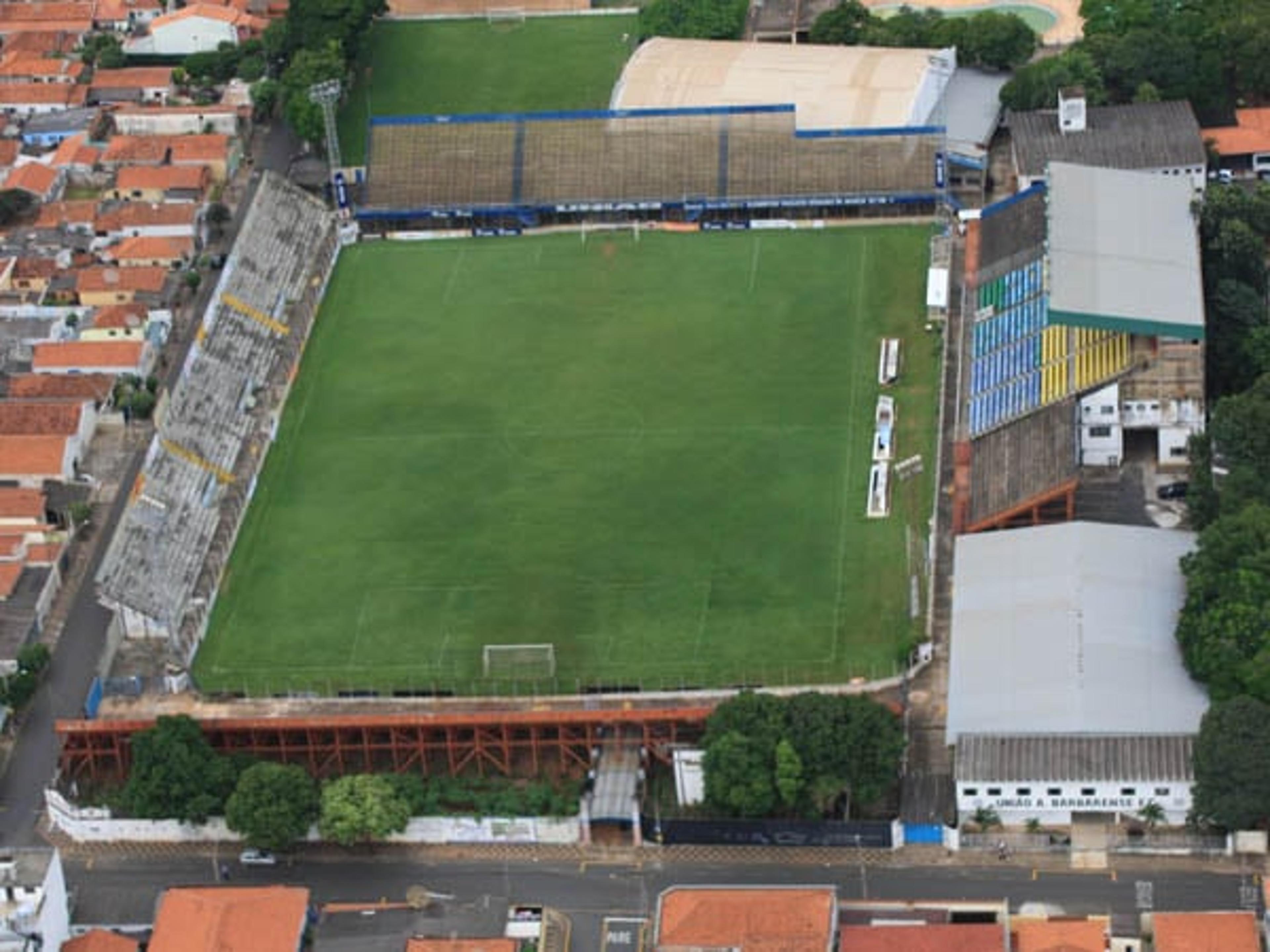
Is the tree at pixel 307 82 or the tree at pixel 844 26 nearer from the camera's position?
the tree at pixel 307 82

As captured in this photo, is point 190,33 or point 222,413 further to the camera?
point 190,33

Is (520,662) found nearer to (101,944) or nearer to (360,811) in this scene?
(360,811)

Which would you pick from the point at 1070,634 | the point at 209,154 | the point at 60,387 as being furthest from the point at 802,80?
the point at 1070,634

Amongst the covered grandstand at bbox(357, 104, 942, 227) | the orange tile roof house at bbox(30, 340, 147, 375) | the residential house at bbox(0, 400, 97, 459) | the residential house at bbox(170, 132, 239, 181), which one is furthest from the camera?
the residential house at bbox(170, 132, 239, 181)

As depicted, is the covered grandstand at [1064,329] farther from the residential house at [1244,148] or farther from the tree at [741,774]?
the tree at [741,774]

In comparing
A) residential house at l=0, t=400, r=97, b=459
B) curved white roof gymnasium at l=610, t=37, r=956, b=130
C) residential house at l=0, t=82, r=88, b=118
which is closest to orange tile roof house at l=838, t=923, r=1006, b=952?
residential house at l=0, t=400, r=97, b=459

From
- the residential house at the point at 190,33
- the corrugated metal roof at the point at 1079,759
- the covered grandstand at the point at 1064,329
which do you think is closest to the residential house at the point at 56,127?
the residential house at the point at 190,33

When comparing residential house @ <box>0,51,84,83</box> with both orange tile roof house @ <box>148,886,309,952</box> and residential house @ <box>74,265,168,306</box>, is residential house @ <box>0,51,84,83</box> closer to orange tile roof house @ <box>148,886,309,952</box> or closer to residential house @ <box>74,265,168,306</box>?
residential house @ <box>74,265,168,306</box>
